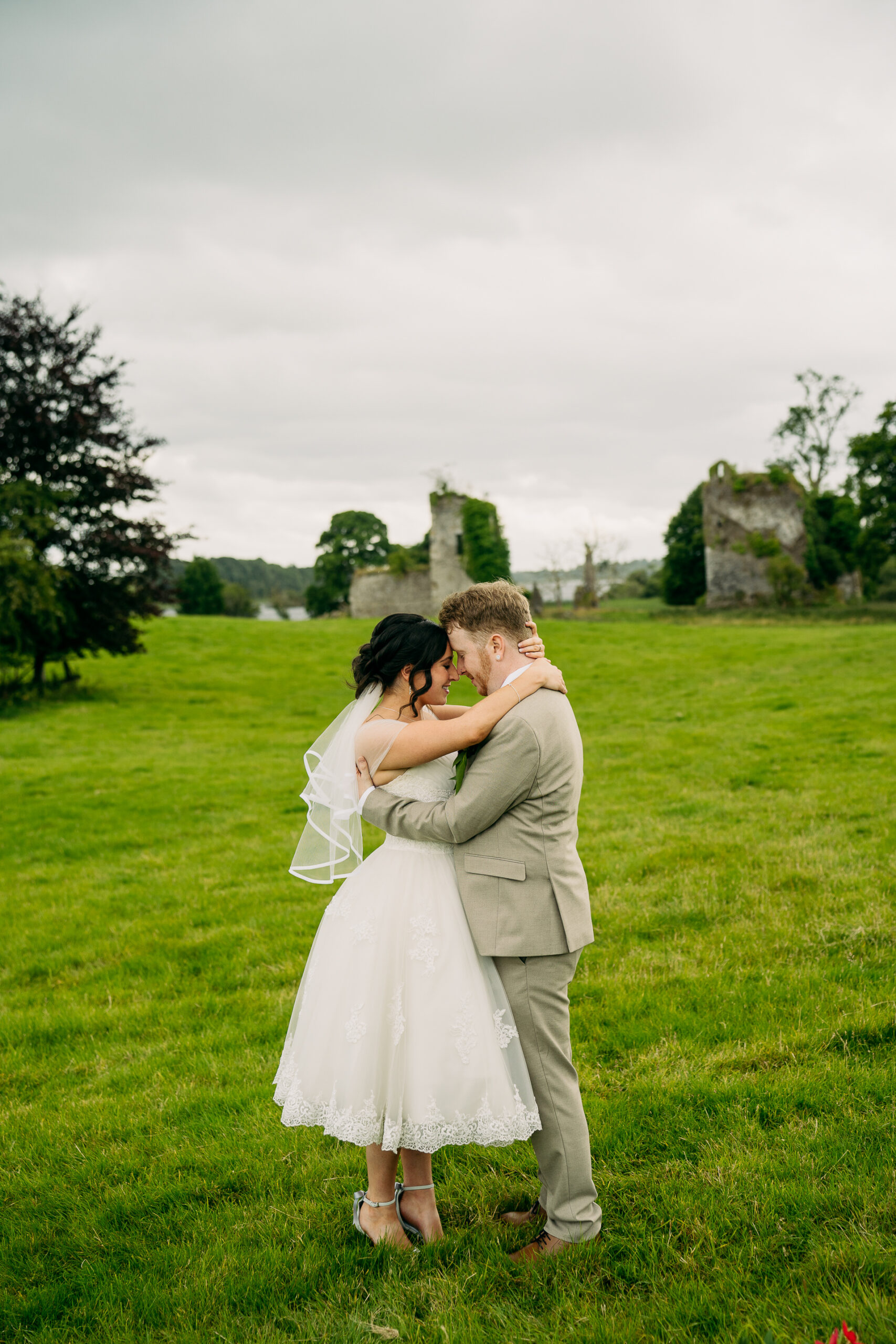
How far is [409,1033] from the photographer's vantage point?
3.23 metres

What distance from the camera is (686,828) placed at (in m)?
9.46

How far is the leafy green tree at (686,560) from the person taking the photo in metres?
58.0

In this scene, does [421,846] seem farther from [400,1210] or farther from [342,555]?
[342,555]

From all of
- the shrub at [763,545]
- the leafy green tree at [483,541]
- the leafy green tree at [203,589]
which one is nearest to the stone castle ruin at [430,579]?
the leafy green tree at [483,541]

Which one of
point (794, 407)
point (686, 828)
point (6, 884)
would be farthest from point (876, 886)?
point (794, 407)

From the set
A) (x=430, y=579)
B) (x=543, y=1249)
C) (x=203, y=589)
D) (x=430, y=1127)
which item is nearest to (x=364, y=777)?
(x=430, y=1127)

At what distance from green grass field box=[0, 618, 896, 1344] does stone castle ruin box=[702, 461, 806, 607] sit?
37390 millimetres

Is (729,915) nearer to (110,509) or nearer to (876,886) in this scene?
(876,886)

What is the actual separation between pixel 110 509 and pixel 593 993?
67.6ft

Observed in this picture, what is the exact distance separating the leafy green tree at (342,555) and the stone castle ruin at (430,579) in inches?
503

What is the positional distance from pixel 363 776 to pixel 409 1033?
0.99 metres

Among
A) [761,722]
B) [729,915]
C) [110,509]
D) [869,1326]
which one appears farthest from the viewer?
[110,509]

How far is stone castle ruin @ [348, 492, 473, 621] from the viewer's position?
55.7m

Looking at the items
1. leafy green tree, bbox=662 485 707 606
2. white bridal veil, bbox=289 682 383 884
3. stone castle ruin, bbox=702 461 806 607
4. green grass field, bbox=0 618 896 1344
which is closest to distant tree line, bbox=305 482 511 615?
leafy green tree, bbox=662 485 707 606
